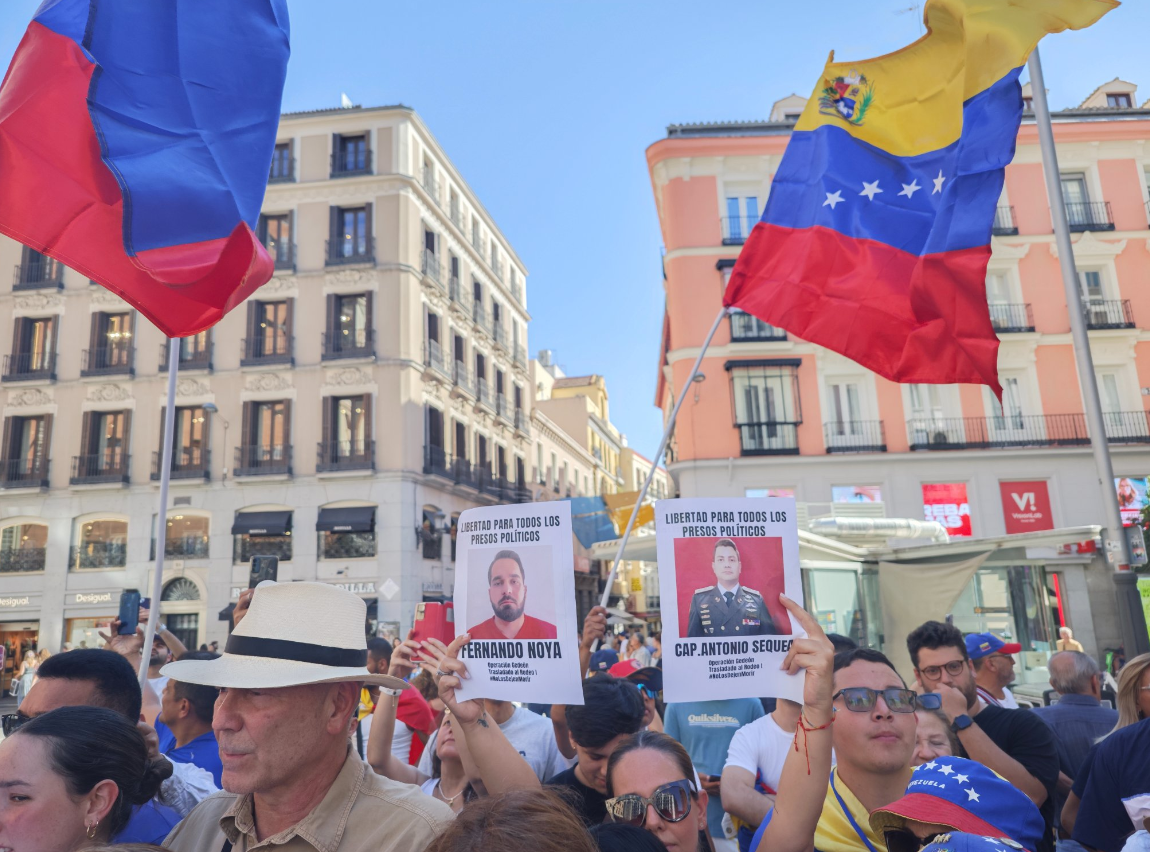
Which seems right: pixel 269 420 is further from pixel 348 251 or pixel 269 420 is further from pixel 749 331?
pixel 749 331

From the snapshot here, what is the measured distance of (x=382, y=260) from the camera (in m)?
29.8

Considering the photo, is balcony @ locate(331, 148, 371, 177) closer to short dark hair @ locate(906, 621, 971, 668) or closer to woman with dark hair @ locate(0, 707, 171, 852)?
short dark hair @ locate(906, 621, 971, 668)

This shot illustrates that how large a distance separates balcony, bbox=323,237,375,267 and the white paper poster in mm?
28367

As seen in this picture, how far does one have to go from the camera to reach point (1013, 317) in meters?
26.5

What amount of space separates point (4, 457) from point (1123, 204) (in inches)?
1535

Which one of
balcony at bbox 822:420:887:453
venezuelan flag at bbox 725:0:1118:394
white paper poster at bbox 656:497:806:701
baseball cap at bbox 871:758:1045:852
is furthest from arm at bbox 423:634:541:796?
balcony at bbox 822:420:887:453

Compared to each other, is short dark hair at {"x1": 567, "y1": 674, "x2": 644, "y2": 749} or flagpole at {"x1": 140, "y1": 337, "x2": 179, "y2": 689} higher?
flagpole at {"x1": 140, "y1": 337, "x2": 179, "y2": 689}

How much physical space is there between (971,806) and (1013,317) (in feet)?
91.5

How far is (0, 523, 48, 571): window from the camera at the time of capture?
28469 millimetres

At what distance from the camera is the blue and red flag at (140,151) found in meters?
3.91

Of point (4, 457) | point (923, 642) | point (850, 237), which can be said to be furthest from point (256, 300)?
point (923, 642)

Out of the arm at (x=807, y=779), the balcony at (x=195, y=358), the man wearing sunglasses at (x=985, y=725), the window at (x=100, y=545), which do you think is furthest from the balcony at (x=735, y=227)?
the arm at (x=807, y=779)

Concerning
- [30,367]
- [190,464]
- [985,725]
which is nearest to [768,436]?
[190,464]

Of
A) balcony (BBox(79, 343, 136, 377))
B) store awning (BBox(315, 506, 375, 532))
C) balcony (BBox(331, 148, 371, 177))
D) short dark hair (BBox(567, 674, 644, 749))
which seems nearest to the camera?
short dark hair (BBox(567, 674, 644, 749))
